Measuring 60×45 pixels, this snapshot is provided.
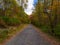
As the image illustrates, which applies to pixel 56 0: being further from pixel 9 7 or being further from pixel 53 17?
pixel 9 7

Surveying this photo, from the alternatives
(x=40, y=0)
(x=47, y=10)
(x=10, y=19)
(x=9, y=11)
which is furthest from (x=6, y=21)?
(x=47, y=10)

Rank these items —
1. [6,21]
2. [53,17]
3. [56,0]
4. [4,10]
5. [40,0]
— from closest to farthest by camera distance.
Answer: [56,0] < [53,17] < [40,0] < [6,21] < [4,10]

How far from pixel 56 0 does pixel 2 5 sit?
27.8 metres

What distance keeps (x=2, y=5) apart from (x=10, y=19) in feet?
16.3

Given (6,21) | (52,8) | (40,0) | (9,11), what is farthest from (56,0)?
(9,11)

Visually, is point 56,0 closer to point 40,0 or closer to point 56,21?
point 56,21

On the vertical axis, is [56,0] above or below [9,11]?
above

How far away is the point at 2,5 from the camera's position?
5428 cm

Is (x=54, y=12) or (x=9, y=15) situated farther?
(x=9, y=15)

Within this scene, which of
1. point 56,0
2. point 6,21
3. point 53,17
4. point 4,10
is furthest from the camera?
point 4,10

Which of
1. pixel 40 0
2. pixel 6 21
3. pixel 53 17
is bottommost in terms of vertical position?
pixel 6 21

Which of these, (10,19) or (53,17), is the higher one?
(53,17)

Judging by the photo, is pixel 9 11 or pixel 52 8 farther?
pixel 9 11

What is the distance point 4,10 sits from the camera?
55.0 meters
